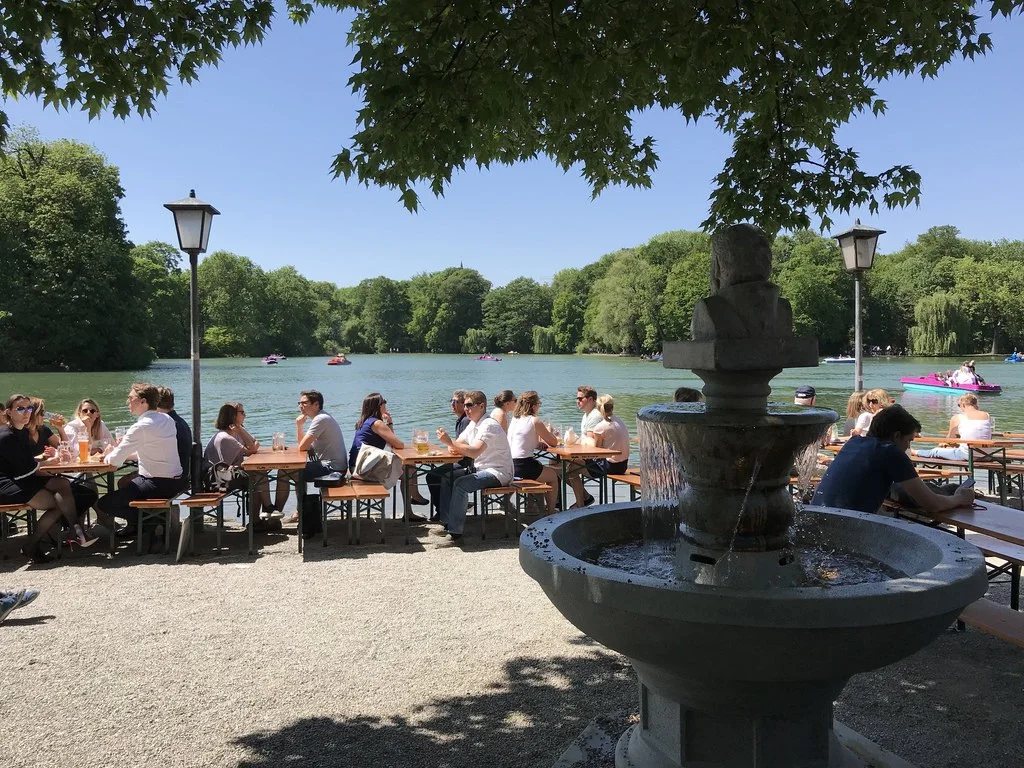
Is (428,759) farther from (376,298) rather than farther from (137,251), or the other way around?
(376,298)

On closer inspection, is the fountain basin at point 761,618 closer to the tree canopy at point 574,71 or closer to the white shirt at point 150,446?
the tree canopy at point 574,71

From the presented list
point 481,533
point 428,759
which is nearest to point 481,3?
point 428,759

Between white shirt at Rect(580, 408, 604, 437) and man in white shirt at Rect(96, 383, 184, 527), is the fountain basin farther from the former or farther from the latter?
white shirt at Rect(580, 408, 604, 437)

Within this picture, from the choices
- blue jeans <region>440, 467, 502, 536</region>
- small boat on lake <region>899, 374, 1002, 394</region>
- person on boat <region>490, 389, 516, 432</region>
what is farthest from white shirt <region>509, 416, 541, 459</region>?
small boat on lake <region>899, 374, 1002, 394</region>

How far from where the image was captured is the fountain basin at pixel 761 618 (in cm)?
236

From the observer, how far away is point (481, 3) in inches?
171

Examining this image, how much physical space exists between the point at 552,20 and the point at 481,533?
5.51 metres

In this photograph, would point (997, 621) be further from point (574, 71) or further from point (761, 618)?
point (574, 71)

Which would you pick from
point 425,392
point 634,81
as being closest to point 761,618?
point 634,81

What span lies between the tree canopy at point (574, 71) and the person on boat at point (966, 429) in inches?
166

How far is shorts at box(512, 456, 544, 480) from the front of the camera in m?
8.97

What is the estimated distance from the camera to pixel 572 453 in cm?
858

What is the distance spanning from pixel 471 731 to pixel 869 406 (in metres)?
7.53

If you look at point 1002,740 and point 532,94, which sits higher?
point 532,94
